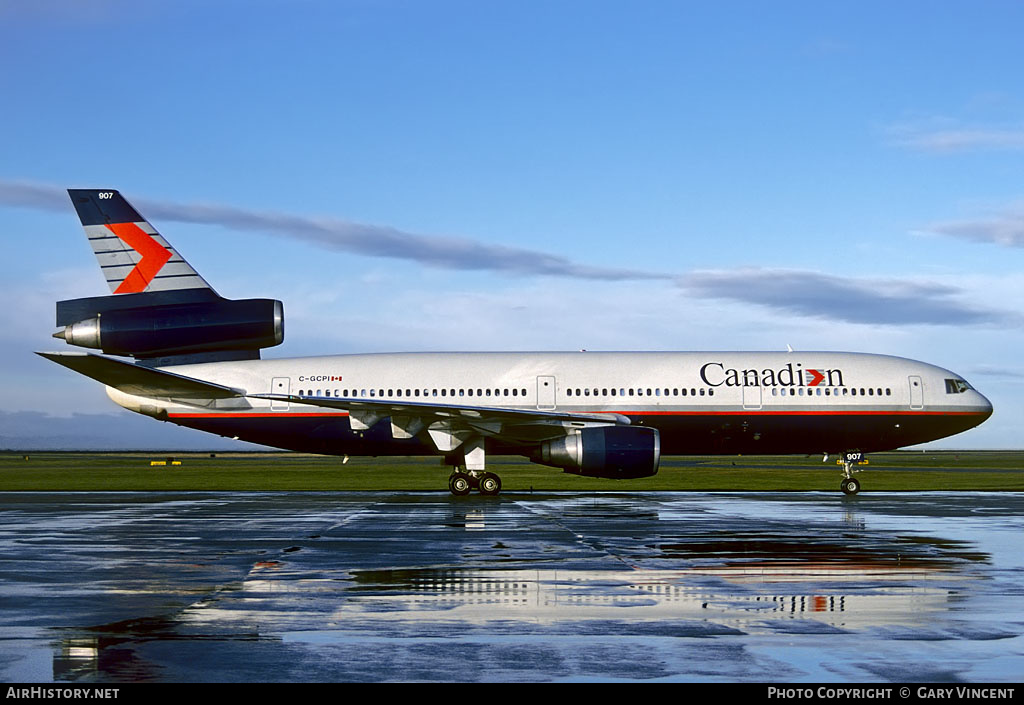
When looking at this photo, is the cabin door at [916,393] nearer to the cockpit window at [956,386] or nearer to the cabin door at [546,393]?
the cockpit window at [956,386]

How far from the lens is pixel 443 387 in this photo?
→ 31594 mm

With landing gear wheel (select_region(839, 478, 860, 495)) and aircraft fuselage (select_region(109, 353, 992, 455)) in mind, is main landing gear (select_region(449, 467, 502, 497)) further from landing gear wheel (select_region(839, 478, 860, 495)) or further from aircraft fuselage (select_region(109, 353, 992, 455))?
landing gear wheel (select_region(839, 478, 860, 495))

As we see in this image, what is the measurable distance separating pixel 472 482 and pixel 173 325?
964 centimetres

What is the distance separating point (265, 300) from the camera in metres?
31.6

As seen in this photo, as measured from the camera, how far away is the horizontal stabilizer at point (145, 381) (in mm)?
28172

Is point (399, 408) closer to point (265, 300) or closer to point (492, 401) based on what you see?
point (492, 401)

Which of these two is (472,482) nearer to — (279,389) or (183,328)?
(279,389)

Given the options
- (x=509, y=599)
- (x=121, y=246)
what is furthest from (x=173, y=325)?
(x=509, y=599)

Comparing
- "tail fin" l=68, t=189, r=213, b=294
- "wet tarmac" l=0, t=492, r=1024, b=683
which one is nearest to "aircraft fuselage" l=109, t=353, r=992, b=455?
"tail fin" l=68, t=189, r=213, b=294

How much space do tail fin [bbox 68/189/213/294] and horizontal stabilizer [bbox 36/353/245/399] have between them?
2.59 meters

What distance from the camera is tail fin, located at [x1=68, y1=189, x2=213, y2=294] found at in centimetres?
3072
